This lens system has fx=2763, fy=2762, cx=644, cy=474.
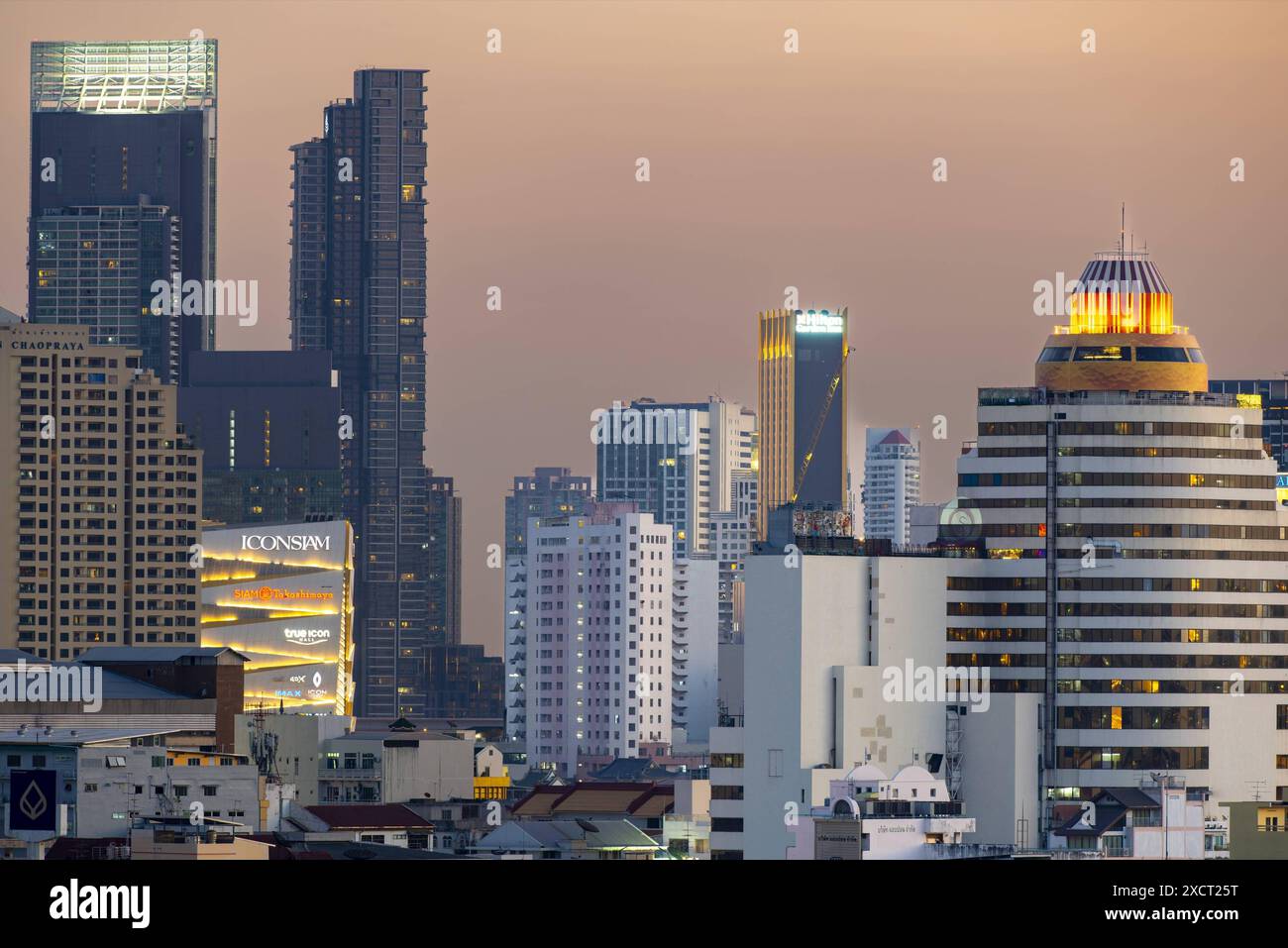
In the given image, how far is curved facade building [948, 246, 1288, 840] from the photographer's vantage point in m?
193

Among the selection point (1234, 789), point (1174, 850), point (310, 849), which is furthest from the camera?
point (1234, 789)

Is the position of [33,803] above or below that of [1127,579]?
below

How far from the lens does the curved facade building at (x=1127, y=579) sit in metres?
193

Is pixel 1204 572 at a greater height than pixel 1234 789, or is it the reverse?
pixel 1204 572

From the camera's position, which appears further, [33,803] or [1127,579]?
[1127,579]

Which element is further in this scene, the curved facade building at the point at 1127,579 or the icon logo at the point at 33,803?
the curved facade building at the point at 1127,579

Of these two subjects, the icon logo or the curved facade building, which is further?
the curved facade building

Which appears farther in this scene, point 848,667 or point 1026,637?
point 1026,637

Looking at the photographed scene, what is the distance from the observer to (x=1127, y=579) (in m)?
197
